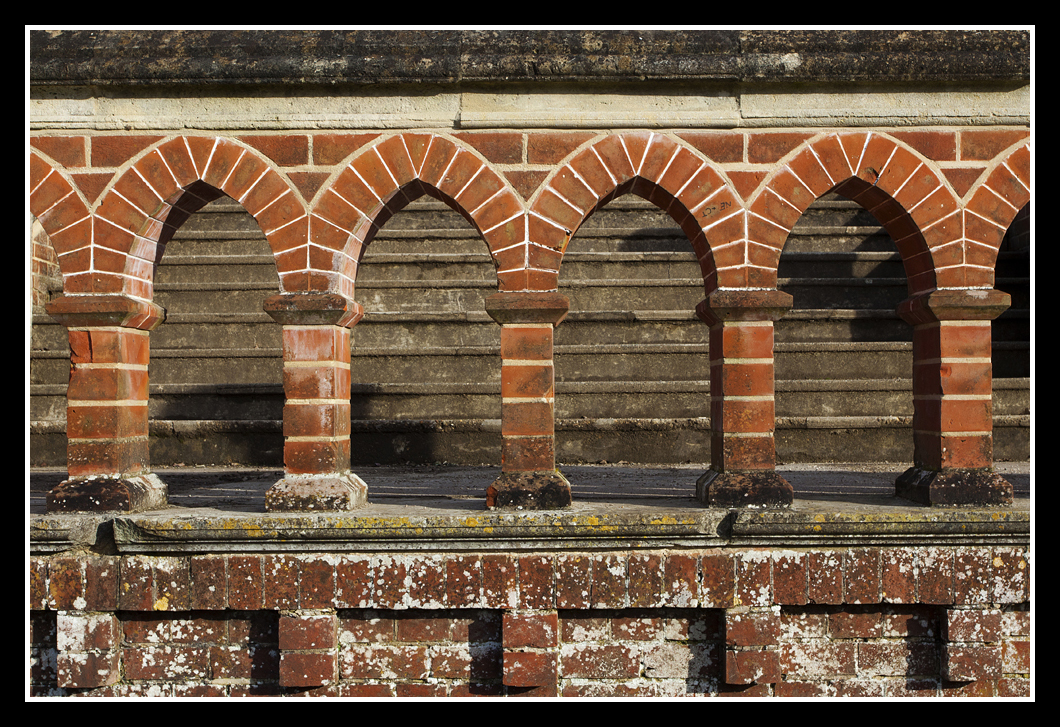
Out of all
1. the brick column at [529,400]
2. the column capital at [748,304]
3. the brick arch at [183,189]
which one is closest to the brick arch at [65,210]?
the brick arch at [183,189]

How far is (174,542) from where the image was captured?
4531 millimetres

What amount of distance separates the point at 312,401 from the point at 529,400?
1227mm

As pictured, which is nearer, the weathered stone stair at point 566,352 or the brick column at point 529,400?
the brick column at point 529,400

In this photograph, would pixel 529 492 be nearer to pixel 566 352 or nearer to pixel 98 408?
pixel 98 408

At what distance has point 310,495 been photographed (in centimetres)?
483

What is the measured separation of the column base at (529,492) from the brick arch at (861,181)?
1.75 m

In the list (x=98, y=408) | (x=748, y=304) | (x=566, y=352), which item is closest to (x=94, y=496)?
(x=98, y=408)

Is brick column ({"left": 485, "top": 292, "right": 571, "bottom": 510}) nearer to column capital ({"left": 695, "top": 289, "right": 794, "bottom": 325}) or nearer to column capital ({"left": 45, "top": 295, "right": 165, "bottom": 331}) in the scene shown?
column capital ({"left": 695, "top": 289, "right": 794, "bottom": 325})

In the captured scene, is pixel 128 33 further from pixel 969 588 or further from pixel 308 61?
pixel 969 588

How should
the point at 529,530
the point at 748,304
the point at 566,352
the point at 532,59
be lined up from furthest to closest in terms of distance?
the point at 566,352, the point at 532,59, the point at 748,304, the point at 529,530

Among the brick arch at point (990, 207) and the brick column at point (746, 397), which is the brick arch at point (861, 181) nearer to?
the brick arch at point (990, 207)

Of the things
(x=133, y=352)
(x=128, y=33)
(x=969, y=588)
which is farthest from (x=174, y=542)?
(x=969, y=588)

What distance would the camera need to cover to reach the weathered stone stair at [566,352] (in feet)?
25.7

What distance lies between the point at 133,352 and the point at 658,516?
3.20 meters
